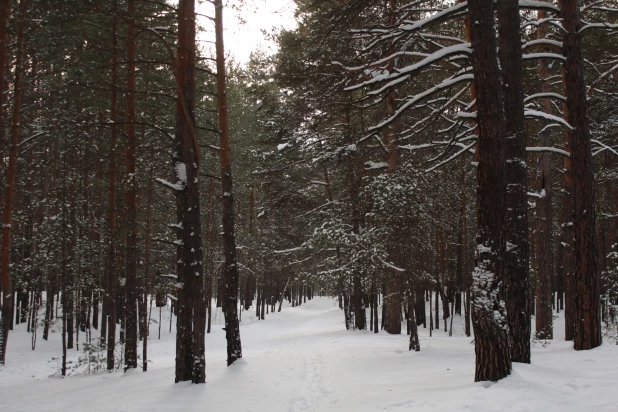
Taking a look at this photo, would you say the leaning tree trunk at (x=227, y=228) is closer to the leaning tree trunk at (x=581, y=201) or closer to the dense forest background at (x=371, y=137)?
the dense forest background at (x=371, y=137)

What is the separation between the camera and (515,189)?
701 centimetres

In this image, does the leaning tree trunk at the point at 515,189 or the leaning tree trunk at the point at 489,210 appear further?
the leaning tree trunk at the point at 515,189

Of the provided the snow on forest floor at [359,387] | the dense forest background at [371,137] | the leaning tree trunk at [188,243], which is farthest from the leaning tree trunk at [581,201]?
the leaning tree trunk at [188,243]

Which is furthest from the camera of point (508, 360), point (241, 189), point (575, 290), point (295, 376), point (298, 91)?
point (241, 189)

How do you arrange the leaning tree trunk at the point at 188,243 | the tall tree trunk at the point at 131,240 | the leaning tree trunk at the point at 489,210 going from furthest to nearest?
the tall tree trunk at the point at 131,240, the leaning tree trunk at the point at 188,243, the leaning tree trunk at the point at 489,210

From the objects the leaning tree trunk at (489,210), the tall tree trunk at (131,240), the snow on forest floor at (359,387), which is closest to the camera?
the snow on forest floor at (359,387)

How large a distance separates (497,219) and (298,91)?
932cm

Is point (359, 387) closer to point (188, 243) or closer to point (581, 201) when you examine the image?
point (188, 243)

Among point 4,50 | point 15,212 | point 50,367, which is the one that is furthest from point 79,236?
point 4,50

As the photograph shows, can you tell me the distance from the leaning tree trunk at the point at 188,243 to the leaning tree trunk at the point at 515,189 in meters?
5.65

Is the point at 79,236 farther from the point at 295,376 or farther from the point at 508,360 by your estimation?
the point at 508,360

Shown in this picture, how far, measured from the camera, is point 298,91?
44.4ft

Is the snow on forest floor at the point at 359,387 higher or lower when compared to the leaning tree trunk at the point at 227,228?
Answer: lower

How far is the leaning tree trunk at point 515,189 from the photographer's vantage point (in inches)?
266
